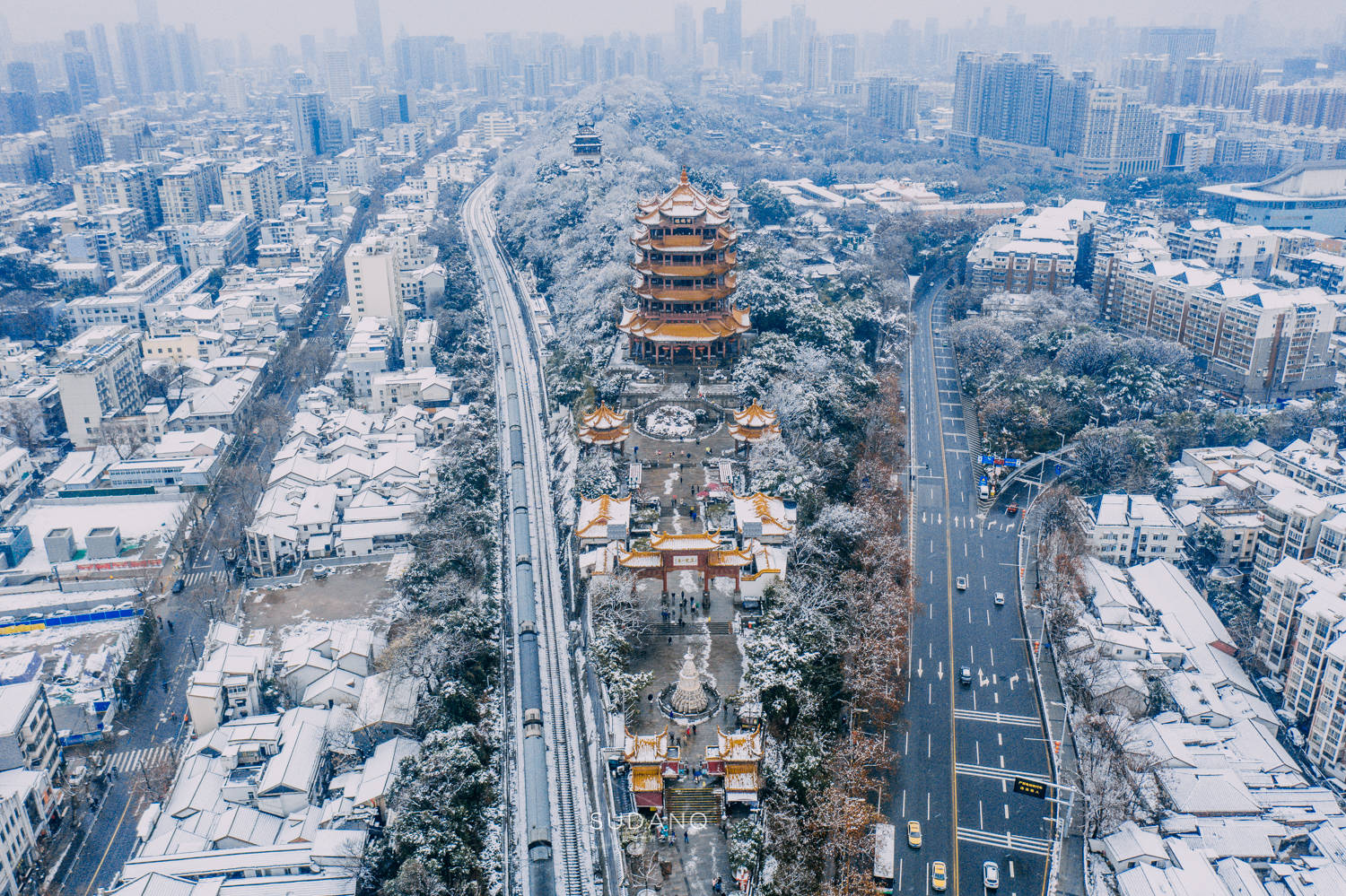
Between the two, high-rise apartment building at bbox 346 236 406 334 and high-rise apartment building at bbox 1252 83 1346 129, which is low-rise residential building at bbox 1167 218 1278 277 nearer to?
high-rise apartment building at bbox 346 236 406 334

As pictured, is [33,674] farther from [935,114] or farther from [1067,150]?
[935,114]

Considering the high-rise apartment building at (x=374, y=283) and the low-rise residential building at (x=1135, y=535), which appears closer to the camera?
the low-rise residential building at (x=1135, y=535)

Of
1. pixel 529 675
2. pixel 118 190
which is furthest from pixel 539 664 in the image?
pixel 118 190

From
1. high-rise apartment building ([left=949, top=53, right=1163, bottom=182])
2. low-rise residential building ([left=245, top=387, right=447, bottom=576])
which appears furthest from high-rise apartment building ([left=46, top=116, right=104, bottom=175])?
high-rise apartment building ([left=949, top=53, right=1163, bottom=182])

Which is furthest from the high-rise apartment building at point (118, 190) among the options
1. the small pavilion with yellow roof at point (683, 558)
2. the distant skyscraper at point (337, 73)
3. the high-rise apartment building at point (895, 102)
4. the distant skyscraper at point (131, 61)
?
the distant skyscraper at point (131, 61)

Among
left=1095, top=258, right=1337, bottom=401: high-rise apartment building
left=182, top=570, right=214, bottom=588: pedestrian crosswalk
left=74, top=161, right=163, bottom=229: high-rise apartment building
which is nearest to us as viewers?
left=182, top=570, right=214, bottom=588: pedestrian crosswalk

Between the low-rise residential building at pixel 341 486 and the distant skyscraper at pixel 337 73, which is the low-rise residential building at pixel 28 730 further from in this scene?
the distant skyscraper at pixel 337 73

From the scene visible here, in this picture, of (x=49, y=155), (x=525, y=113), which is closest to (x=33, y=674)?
(x=49, y=155)
